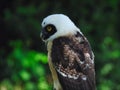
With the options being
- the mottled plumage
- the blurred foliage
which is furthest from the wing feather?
the blurred foliage

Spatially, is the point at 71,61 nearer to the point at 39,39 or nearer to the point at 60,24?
the point at 60,24

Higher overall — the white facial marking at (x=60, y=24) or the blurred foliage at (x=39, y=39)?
the white facial marking at (x=60, y=24)

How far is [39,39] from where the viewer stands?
11922mm

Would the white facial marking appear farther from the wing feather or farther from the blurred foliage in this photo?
the blurred foliage

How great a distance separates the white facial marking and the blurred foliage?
3790 mm

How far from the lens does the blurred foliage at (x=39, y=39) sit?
36.2ft

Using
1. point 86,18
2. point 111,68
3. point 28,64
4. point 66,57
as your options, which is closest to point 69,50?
point 66,57

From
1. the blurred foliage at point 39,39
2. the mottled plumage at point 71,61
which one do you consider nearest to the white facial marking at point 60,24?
the mottled plumage at point 71,61

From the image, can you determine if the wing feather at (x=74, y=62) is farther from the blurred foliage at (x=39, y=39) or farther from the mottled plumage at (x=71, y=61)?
the blurred foliage at (x=39, y=39)

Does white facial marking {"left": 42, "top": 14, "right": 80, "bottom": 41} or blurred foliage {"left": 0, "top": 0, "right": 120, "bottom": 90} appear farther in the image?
blurred foliage {"left": 0, "top": 0, "right": 120, "bottom": 90}

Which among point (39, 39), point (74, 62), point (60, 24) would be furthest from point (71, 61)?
point (39, 39)

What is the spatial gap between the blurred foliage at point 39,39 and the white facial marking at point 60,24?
Result: 149 inches

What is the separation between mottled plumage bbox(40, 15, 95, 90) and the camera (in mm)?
6777

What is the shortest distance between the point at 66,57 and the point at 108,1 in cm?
577
